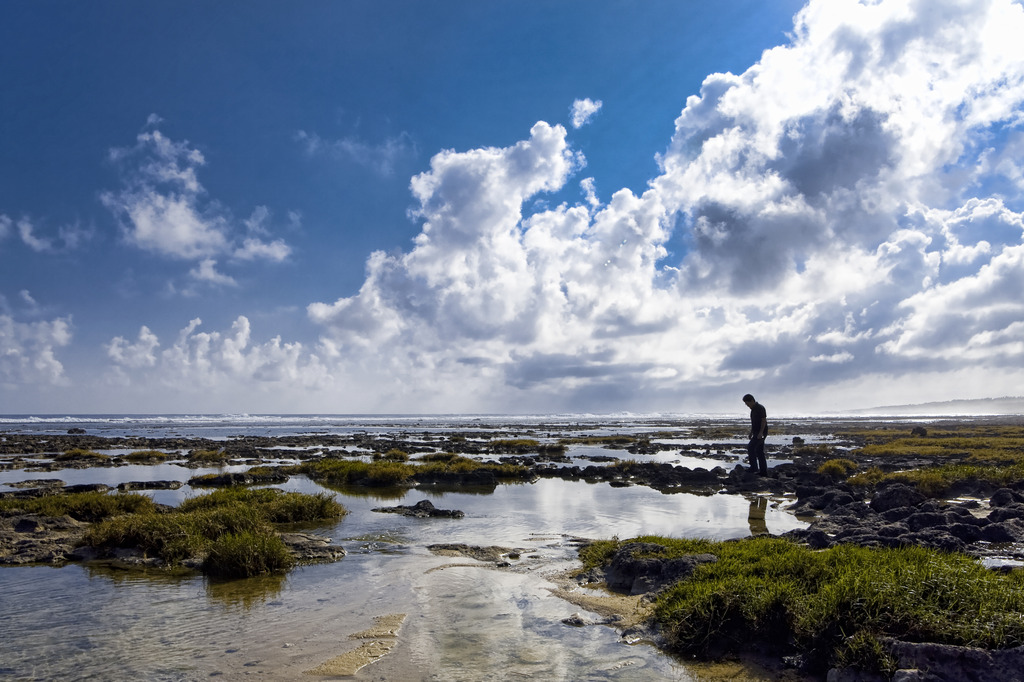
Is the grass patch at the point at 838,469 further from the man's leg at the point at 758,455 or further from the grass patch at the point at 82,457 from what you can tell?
the grass patch at the point at 82,457

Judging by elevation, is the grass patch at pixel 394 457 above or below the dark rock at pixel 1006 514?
below

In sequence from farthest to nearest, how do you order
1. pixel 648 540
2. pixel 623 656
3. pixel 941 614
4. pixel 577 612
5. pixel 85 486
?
1. pixel 85 486
2. pixel 648 540
3. pixel 577 612
4. pixel 623 656
5. pixel 941 614

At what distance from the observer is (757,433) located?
23.5m

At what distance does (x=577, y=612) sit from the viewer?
819 centimetres

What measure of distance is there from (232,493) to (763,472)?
773 inches

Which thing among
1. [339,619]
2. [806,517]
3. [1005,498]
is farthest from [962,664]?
[1005,498]

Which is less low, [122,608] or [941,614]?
[941,614]

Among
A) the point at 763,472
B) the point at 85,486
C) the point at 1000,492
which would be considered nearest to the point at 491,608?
the point at 1000,492

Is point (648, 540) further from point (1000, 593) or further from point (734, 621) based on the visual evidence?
point (1000, 593)

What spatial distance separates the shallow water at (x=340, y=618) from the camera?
6328 millimetres

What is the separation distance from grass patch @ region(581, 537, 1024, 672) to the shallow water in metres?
0.85

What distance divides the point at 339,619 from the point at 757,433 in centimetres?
1985

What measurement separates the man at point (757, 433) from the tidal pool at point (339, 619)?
925 centimetres

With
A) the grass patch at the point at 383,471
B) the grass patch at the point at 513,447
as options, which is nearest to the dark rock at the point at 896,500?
the grass patch at the point at 383,471
